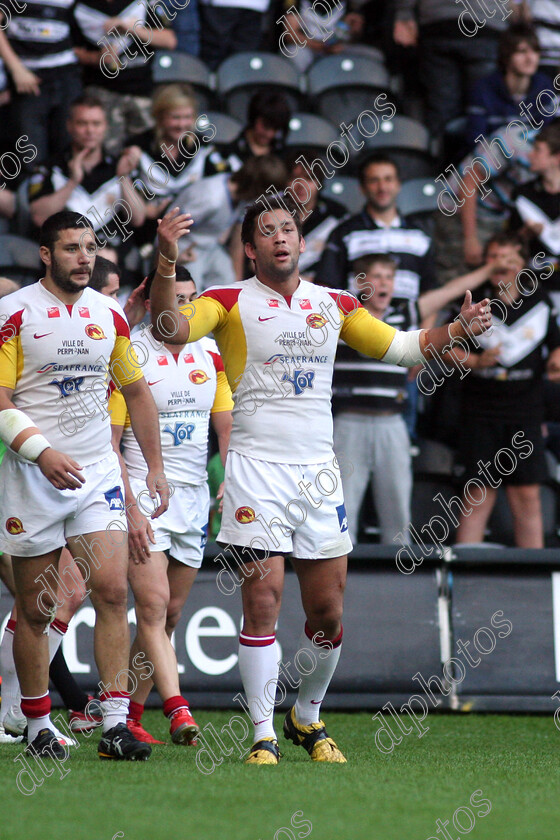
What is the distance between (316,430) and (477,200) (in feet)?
18.5

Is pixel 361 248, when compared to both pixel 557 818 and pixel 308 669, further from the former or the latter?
pixel 557 818

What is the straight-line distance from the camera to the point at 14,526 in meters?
5.01

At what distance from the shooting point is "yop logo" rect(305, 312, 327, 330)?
5.29 metres

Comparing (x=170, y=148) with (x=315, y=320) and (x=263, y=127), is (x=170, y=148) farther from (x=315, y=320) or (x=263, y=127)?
(x=315, y=320)

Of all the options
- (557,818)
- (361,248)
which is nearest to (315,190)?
(361,248)

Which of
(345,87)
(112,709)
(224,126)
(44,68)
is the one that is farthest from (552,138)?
(112,709)

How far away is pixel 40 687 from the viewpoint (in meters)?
5.12

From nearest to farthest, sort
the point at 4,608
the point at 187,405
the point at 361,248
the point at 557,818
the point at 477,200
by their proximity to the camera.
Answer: the point at 557,818
the point at 187,405
the point at 4,608
the point at 361,248
the point at 477,200

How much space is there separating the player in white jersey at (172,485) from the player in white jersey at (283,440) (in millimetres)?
766

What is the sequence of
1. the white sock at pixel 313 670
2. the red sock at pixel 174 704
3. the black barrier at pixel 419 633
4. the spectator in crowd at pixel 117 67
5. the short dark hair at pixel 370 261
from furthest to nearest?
the spectator in crowd at pixel 117 67
the short dark hair at pixel 370 261
the black barrier at pixel 419 633
the red sock at pixel 174 704
the white sock at pixel 313 670

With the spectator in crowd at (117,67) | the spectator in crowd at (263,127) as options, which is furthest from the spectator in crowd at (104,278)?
the spectator in crowd at (117,67)

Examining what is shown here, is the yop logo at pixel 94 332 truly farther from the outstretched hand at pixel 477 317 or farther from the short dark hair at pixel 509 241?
the short dark hair at pixel 509 241

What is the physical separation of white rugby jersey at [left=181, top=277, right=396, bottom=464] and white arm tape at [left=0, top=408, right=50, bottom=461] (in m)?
0.86

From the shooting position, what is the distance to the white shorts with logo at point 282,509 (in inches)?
200
